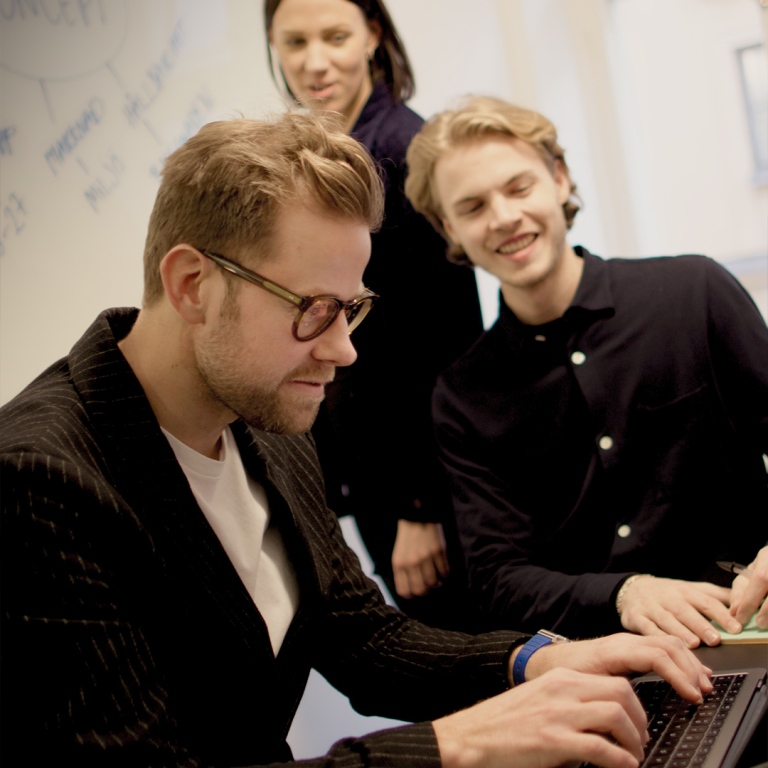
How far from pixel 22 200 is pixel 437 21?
1661 mm

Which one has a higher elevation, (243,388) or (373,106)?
(373,106)

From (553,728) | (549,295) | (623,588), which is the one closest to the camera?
(553,728)

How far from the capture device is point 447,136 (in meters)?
1.83

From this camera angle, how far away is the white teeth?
179 cm

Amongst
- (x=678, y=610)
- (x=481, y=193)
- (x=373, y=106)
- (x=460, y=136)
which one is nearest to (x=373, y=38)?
(x=373, y=106)

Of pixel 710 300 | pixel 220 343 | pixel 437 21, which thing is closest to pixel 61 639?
pixel 220 343

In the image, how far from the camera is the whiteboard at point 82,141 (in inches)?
60.1

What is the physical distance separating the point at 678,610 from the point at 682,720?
28 cm

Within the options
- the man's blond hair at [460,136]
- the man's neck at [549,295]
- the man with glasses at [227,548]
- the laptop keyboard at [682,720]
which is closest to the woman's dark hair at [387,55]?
the man's blond hair at [460,136]

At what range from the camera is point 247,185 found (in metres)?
1.10

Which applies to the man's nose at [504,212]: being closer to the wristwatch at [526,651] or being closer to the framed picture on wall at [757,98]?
the wristwatch at [526,651]

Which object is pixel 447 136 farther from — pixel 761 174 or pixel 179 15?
pixel 761 174

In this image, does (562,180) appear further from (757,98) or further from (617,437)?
(757,98)

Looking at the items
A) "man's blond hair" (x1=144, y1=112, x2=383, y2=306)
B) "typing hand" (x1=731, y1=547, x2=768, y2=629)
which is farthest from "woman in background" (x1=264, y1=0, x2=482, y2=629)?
"typing hand" (x1=731, y1=547, x2=768, y2=629)
